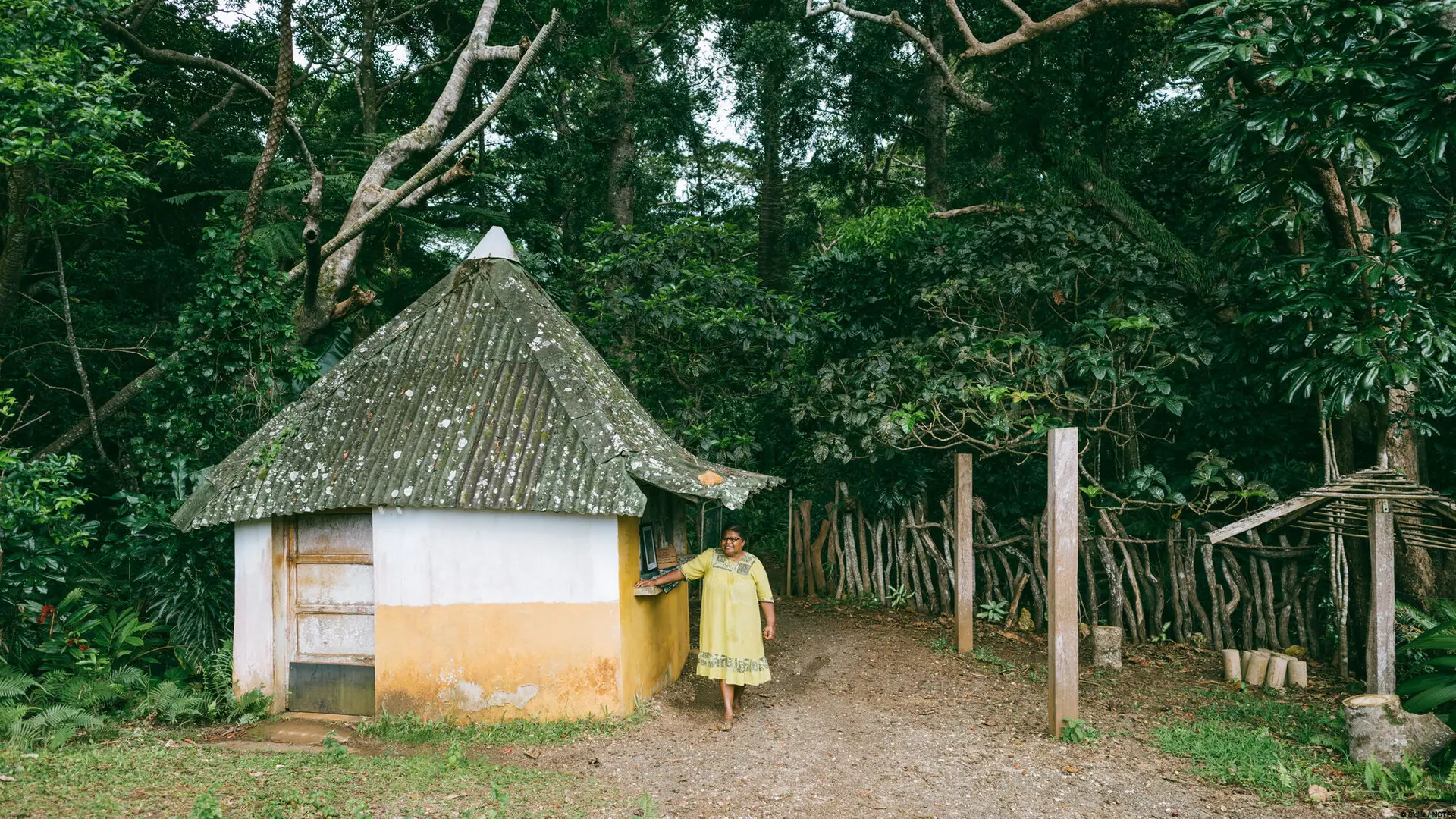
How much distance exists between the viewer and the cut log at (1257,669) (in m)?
8.27

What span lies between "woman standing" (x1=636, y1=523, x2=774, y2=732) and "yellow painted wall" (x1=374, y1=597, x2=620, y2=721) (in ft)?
2.32

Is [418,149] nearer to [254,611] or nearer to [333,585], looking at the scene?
A: [333,585]

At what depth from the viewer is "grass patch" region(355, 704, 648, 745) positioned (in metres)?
6.71

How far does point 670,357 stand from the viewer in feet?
35.6

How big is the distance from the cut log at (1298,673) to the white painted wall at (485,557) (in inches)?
268

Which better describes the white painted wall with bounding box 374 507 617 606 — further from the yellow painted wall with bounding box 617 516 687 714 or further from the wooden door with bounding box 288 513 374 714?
the wooden door with bounding box 288 513 374 714

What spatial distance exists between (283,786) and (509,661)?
197 cm

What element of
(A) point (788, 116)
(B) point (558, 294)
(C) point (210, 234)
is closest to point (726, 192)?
(A) point (788, 116)

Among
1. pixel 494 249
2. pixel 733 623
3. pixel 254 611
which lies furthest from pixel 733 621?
pixel 494 249

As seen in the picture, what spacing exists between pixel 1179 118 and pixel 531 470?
1140 cm

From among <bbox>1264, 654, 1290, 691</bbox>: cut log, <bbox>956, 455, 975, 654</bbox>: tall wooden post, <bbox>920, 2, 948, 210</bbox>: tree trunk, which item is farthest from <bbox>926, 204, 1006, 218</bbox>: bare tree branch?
<bbox>1264, 654, 1290, 691</bbox>: cut log

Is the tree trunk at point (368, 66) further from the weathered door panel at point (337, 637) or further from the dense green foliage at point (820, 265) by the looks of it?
the weathered door panel at point (337, 637)

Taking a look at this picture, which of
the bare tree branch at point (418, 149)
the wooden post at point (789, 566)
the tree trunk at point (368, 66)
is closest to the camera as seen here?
the bare tree branch at point (418, 149)

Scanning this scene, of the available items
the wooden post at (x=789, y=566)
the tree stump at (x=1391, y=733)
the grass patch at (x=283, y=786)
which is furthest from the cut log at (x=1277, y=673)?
the grass patch at (x=283, y=786)
